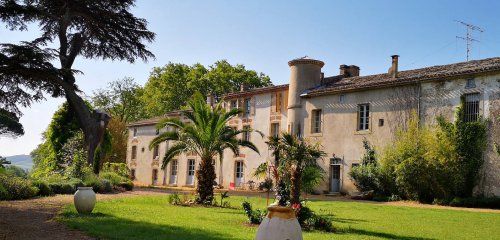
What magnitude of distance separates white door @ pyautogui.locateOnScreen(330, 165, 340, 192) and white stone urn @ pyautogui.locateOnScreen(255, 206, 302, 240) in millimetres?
22295

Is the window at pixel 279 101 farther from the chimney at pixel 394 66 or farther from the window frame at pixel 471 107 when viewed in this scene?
the window frame at pixel 471 107

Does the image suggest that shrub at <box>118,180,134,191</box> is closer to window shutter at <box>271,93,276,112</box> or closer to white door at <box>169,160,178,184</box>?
window shutter at <box>271,93,276,112</box>

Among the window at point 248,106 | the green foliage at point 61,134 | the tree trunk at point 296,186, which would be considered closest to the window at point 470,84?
the tree trunk at point 296,186

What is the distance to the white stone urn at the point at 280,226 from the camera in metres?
6.78

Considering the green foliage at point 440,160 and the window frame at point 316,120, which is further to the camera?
Result: the window frame at point 316,120

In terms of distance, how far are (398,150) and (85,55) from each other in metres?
19.6

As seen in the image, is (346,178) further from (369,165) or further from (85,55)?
(85,55)

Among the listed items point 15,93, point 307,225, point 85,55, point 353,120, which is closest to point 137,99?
point 85,55

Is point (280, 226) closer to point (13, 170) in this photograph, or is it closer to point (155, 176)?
point (13, 170)

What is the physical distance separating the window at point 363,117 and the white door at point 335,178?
2883mm

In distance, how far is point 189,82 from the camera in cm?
5184

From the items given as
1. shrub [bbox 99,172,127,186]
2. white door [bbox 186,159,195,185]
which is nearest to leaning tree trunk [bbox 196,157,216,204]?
shrub [bbox 99,172,127,186]

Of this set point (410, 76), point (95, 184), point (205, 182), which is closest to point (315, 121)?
point (410, 76)

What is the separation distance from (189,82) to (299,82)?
2293 centimetres
